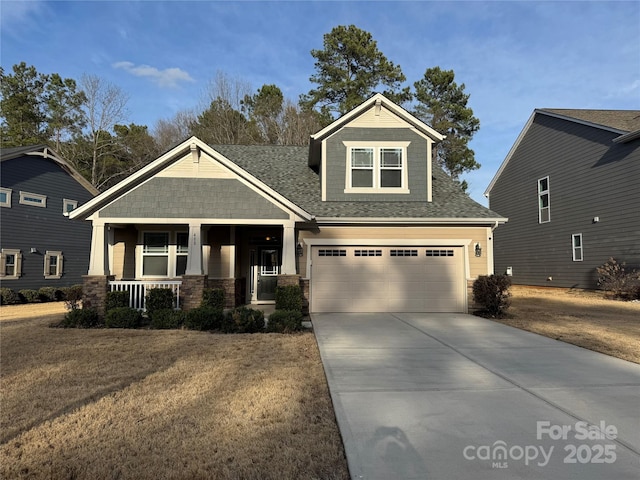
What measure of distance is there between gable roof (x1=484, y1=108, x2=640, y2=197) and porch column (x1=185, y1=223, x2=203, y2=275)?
52.5 ft

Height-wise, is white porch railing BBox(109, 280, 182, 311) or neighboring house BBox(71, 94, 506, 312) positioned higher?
neighboring house BBox(71, 94, 506, 312)

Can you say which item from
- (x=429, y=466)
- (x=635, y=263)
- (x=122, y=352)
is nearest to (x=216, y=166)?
(x=122, y=352)

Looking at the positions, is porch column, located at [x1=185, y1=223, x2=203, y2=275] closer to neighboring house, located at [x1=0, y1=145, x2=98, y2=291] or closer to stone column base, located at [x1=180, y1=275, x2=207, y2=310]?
stone column base, located at [x1=180, y1=275, x2=207, y2=310]

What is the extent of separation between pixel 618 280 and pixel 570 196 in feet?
16.1

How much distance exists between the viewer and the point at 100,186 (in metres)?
30.2

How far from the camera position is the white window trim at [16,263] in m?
16.7

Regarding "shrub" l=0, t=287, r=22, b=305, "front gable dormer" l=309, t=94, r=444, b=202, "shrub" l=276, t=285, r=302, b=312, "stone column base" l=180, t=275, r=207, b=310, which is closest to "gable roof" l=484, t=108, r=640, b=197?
"front gable dormer" l=309, t=94, r=444, b=202

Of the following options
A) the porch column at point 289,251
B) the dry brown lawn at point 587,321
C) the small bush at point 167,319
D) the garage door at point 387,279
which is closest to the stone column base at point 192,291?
the small bush at point 167,319

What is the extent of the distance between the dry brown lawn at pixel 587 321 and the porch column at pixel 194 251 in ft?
26.9

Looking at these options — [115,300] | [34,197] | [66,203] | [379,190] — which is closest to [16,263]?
[34,197]

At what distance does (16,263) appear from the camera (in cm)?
1728

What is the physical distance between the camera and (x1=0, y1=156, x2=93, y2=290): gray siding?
17.2 m

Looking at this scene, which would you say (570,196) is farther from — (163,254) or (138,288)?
(138,288)

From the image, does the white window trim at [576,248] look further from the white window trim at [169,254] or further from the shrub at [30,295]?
the shrub at [30,295]
